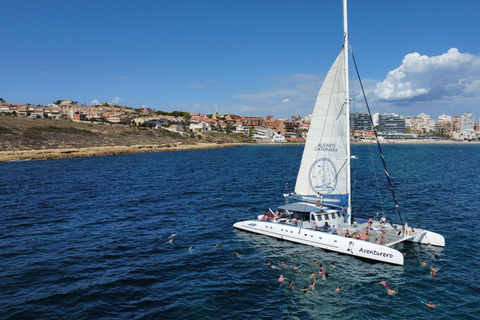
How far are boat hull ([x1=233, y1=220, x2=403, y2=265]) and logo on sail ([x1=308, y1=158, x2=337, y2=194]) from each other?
518cm

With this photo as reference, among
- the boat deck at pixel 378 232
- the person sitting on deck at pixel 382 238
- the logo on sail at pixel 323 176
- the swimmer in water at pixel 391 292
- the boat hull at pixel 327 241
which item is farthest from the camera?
the logo on sail at pixel 323 176

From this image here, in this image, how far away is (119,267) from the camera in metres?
27.0

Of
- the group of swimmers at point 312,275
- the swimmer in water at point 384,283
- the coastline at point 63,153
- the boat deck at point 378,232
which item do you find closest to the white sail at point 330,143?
the boat deck at point 378,232

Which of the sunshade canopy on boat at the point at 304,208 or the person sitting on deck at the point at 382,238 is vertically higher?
the sunshade canopy on boat at the point at 304,208

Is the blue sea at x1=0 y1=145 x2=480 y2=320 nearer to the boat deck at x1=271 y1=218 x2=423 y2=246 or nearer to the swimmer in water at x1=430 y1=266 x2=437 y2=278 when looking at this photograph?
the swimmer in water at x1=430 y1=266 x2=437 y2=278

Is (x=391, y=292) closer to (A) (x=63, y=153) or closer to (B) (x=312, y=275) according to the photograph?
(B) (x=312, y=275)

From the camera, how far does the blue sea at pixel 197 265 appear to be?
69.9 feet

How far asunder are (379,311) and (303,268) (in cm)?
677

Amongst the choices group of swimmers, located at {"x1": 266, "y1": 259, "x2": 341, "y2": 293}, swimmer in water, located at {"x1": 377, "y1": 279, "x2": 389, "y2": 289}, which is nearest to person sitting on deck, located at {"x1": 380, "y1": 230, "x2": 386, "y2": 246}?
swimmer in water, located at {"x1": 377, "y1": 279, "x2": 389, "y2": 289}

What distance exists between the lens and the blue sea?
2131 cm

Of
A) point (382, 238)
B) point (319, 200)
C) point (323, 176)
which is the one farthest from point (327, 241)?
point (323, 176)

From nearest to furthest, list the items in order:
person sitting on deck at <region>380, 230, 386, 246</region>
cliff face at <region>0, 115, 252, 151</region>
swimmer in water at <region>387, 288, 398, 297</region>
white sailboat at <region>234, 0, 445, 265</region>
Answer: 1. swimmer in water at <region>387, 288, 398, 297</region>
2. person sitting on deck at <region>380, 230, 386, 246</region>
3. white sailboat at <region>234, 0, 445, 265</region>
4. cliff face at <region>0, 115, 252, 151</region>

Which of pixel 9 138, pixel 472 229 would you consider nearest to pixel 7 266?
pixel 472 229

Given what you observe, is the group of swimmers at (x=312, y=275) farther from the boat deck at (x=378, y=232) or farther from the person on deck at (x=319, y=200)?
the person on deck at (x=319, y=200)
